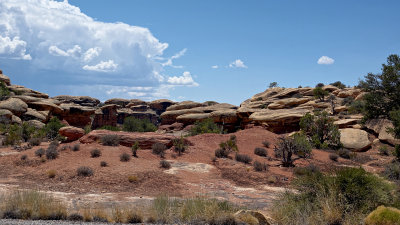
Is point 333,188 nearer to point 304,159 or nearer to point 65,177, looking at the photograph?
point 65,177

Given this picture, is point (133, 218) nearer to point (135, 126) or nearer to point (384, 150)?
point (384, 150)

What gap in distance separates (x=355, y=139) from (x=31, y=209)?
28.8m

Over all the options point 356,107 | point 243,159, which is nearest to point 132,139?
point 243,159

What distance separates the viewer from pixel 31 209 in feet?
24.0

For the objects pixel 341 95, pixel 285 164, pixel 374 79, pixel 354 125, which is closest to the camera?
pixel 285 164

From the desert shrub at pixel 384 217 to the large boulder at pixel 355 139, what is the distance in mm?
23846

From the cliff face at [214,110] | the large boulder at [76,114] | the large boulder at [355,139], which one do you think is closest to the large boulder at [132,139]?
the cliff face at [214,110]

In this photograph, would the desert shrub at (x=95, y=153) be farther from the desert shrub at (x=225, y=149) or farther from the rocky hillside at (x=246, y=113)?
the rocky hillside at (x=246, y=113)

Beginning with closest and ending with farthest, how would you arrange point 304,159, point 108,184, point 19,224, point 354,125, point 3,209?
point 19,224 → point 3,209 → point 108,184 → point 304,159 → point 354,125

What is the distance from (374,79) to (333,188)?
2449 centimetres

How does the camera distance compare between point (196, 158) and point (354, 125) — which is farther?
point (354, 125)

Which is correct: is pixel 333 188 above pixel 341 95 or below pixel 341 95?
below

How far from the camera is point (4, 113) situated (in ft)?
106

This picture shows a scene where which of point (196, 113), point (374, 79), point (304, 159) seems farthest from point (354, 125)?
point (196, 113)
